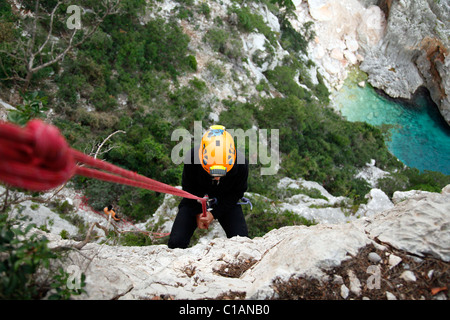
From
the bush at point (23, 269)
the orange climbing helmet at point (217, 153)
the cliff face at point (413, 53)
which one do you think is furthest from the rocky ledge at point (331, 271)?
the cliff face at point (413, 53)

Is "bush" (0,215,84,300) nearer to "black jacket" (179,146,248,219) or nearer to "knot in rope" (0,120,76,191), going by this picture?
"knot in rope" (0,120,76,191)

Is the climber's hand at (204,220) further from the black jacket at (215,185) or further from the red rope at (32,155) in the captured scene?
the red rope at (32,155)

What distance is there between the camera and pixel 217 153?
3.69 m

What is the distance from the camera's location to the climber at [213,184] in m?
3.73

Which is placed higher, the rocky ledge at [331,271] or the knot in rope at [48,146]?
the knot in rope at [48,146]

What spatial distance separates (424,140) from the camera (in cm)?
2369

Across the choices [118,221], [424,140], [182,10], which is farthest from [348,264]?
[424,140]

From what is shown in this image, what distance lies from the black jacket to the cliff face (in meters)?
29.1

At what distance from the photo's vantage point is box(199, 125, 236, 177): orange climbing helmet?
12.1 ft

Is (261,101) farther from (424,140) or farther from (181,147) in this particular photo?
(424,140)

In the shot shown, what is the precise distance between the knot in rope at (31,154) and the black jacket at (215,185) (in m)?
2.75

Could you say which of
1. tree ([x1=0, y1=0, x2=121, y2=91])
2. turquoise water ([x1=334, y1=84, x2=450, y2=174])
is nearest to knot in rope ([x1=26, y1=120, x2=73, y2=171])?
tree ([x1=0, y1=0, x2=121, y2=91])

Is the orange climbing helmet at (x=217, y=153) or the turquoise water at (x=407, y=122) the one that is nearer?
the orange climbing helmet at (x=217, y=153)

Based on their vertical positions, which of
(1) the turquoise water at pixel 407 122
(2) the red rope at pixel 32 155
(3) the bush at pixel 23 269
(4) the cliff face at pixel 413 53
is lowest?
(3) the bush at pixel 23 269
